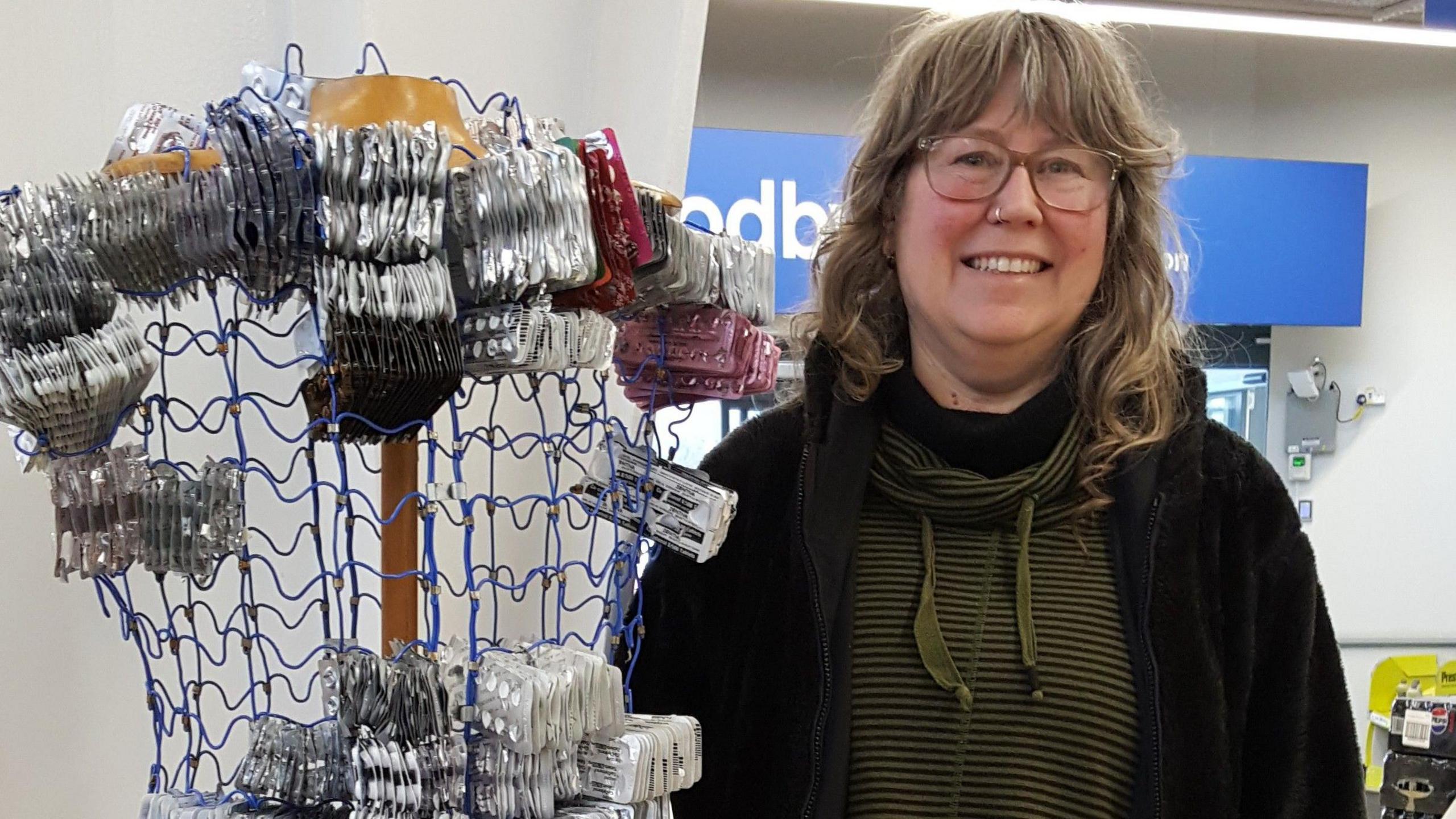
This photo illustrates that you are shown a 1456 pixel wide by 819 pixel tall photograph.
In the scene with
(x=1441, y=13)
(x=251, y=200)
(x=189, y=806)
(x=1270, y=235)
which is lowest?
(x=189, y=806)

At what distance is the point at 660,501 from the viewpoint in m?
0.83

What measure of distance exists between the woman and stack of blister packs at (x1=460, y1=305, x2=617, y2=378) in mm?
551

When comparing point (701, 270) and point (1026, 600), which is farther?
point (1026, 600)

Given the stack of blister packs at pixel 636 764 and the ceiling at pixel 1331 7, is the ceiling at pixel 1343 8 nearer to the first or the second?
the ceiling at pixel 1331 7

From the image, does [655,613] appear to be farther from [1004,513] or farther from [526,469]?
[1004,513]

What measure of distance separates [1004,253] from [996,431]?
0.18 meters

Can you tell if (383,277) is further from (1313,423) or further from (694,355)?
(1313,423)

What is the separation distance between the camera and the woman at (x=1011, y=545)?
3.64ft

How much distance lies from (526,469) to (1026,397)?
1.69ft

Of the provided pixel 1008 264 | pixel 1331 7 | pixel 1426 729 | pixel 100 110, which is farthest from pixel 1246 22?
pixel 100 110

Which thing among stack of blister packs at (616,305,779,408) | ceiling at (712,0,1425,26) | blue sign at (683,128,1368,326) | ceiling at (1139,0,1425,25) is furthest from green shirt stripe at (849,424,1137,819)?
ceiling at (1139,0,1425,25)

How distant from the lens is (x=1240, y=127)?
3705mm

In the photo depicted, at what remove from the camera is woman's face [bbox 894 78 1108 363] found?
1115mm

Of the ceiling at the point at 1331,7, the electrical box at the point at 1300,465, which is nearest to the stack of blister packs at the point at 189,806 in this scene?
the ceiling at the point at 1331,7
